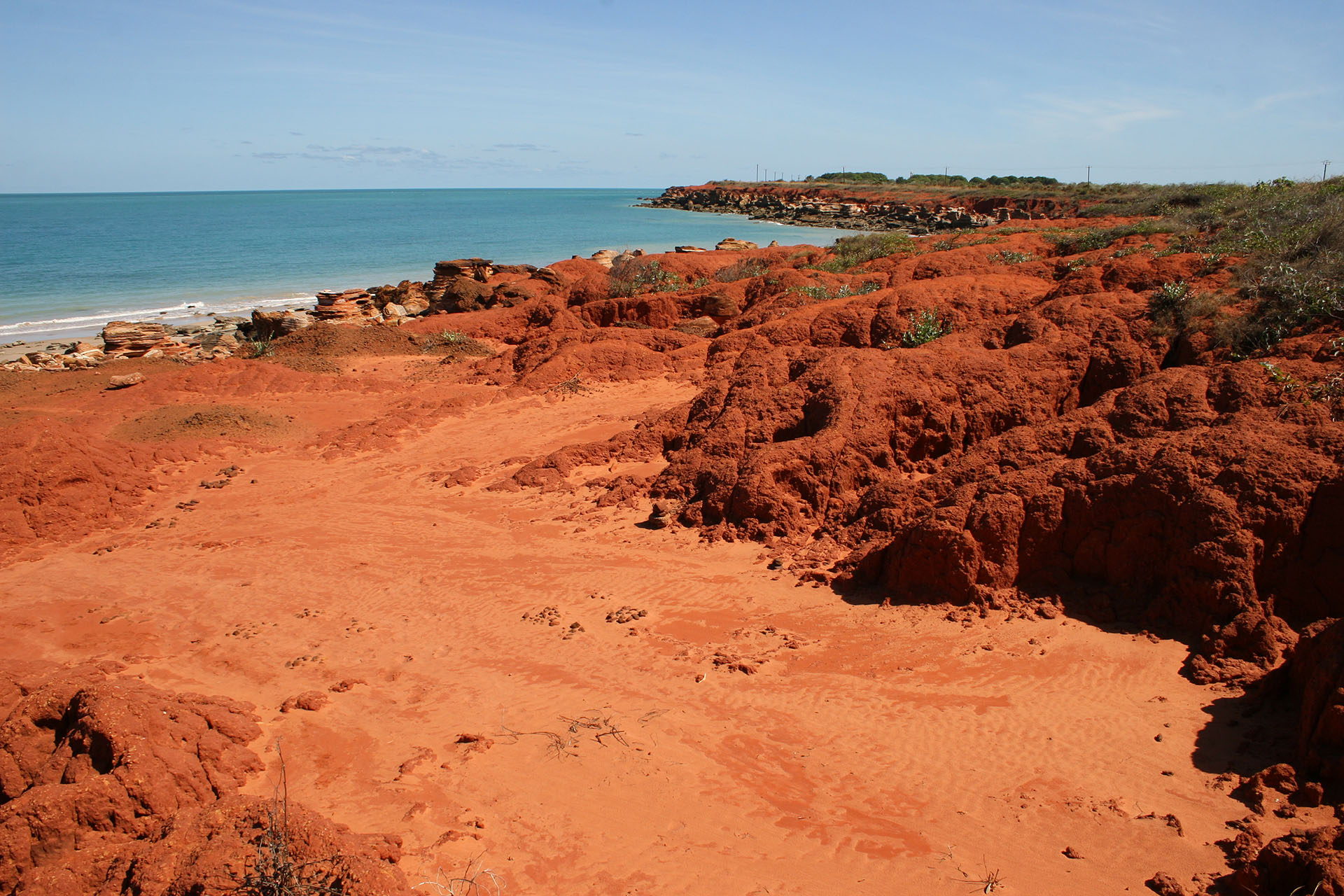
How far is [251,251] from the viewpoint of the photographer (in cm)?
5006

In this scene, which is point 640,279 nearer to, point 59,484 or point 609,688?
point 59,484

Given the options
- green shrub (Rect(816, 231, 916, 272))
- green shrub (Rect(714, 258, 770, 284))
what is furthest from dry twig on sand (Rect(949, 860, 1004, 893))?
green shrub (Rect(714, 258, 770, 284))

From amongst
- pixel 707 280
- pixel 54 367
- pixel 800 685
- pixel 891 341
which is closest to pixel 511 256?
pixel 707 280

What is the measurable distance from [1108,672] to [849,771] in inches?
85.3

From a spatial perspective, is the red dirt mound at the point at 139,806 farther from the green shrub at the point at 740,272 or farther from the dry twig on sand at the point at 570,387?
the green shrub at the point at 740,272

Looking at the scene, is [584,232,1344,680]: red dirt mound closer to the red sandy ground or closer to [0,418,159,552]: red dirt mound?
the red sandy ground

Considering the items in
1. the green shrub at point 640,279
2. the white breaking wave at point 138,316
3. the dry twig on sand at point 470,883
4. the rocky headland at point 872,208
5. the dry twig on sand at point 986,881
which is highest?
the rocky headland at point 872,208

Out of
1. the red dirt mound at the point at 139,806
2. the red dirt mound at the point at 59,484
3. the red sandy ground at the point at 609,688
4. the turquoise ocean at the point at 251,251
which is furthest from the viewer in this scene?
the turquoise ocean at the point at 251,251

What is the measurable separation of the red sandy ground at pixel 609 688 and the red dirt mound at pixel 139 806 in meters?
0.39

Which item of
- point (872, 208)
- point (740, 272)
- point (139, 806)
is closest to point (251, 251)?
point (740, 272)

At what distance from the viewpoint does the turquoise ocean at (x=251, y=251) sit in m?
29.8

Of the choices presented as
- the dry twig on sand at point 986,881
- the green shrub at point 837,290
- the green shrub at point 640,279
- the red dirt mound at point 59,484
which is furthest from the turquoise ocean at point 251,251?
the dry twig on sand at point 986,881

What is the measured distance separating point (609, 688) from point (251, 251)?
5387cm

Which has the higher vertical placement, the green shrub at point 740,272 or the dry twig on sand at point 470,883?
the green shrub at point 740,272
